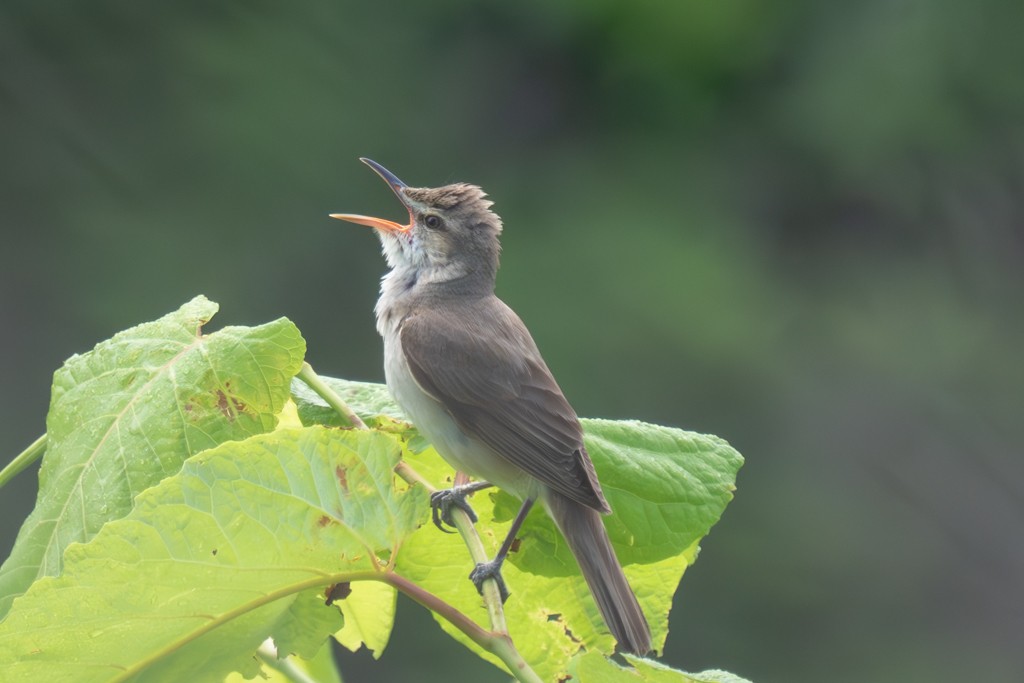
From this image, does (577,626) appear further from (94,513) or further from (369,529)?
(94,513)

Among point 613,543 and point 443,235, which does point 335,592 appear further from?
point 443,235

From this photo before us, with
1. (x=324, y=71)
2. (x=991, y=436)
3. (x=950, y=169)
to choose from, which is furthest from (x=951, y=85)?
(x=324, y=71)

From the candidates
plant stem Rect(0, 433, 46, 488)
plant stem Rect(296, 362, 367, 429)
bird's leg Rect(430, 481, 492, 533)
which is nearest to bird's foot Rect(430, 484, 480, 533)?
bird's leg Rect(430, 481, 492, 533)

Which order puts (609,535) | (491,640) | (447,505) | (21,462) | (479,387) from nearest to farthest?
1. (491,640)
2. (21,462)
3. (447,505)
4. (609,535)
5. (479,387)

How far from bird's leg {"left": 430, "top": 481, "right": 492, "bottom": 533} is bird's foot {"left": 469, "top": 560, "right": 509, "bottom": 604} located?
98mm

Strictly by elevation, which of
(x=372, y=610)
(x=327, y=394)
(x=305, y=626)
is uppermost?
(x=327, y=394)

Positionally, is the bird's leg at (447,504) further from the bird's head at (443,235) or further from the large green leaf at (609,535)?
the bird's head at (443,235)

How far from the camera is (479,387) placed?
8.18 ft

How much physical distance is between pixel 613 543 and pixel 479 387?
0.76 m

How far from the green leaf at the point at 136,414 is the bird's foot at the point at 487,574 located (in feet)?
1.05

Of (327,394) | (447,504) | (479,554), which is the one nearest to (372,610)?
(447,504)

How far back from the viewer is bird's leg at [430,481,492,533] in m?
1.68

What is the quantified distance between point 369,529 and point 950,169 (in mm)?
9875

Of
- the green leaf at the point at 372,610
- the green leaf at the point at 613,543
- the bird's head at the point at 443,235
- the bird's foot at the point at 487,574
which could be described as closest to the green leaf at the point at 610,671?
the bird's foot at the point at 487,574
